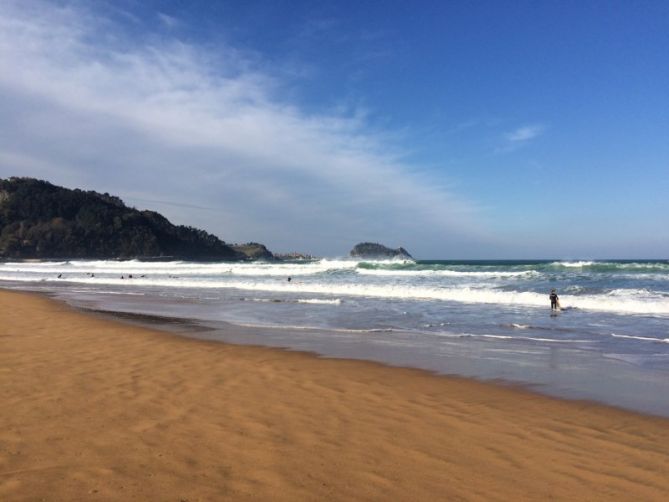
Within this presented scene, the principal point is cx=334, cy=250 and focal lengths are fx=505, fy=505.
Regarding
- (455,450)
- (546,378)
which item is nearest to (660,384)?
(546,378)

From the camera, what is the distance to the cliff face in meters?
104

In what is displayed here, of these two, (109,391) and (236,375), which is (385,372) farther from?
(109,391)

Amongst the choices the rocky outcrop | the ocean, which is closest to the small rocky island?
the rocky outcrop

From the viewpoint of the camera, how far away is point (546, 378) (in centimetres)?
765

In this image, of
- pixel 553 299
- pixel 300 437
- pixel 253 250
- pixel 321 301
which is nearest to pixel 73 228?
pixel 253 250

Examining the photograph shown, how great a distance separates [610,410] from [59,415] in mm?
6091

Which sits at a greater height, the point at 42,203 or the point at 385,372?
the point at 42,203

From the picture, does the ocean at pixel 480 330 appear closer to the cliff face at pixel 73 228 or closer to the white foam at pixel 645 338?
the white foam at pixel 645 338

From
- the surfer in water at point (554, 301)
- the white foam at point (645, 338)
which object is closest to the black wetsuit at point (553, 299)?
the surfer in water at point (554, 301)

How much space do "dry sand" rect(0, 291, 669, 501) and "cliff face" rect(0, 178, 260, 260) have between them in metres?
109

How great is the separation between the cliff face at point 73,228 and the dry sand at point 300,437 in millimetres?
109059

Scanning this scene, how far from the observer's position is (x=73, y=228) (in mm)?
110438

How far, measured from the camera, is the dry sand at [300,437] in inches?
144

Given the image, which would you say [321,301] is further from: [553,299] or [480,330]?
[480,330]
